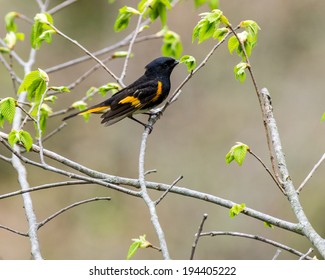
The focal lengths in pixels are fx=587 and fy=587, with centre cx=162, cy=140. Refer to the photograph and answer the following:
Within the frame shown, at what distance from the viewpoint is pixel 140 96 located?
13.6 ft

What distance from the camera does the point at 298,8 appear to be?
27.9 feet

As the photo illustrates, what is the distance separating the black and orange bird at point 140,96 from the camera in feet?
13.0

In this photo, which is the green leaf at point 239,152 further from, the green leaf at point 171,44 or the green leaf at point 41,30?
the green leaf at point 171,44

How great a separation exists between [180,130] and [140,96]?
4.30 metres

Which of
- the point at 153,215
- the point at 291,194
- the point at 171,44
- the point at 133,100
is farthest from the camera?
the point at 133,100

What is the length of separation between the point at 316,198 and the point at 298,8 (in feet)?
9.78

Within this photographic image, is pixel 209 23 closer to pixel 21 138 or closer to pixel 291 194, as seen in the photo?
pixel 291 194

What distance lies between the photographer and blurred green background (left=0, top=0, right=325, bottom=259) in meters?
7.89

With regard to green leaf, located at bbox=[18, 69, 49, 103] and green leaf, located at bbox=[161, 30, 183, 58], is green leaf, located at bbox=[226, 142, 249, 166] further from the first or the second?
green leaf, located at bbox=[161, 30, 183, 58]

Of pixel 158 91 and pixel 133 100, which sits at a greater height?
pixel 158 91

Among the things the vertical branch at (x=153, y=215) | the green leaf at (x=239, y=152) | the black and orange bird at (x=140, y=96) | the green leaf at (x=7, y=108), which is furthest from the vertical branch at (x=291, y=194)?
the black and orange bird at (x=140, y=96)

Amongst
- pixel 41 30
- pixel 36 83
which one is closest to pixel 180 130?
pixel 41 30

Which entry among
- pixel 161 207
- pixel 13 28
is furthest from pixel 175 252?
pixel 13 28

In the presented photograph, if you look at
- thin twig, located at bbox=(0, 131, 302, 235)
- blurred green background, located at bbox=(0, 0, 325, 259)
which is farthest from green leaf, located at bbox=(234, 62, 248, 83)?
blurred green background, located at bbox=(0, 0, 325, 259)
